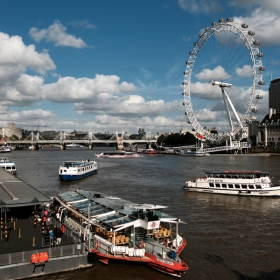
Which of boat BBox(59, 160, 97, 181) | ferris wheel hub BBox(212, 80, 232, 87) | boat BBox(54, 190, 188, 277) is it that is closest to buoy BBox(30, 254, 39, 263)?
boat BBox(54, 190, 188, 277)

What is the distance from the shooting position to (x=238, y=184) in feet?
105

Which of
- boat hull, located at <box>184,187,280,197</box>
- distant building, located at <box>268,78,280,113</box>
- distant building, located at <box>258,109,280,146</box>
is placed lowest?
boat hull, located at <box>184,187,280,197</box>

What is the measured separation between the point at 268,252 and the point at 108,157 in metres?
83.5

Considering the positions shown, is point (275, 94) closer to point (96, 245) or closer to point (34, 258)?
point (96, 245)

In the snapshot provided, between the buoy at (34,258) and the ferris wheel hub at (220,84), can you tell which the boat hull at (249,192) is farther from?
the ferris wheel hub at (220,84)

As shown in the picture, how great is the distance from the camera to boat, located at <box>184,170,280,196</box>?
31.1 m

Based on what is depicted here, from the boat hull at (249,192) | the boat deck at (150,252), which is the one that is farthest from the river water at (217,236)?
the boat hull at (249,192)

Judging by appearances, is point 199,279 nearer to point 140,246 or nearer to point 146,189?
point 140,246

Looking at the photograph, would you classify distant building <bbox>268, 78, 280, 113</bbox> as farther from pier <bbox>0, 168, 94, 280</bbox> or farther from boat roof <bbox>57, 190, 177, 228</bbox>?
pier <bbox>0, 168, 94, 280</bbox>

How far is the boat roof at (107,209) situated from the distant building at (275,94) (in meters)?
154

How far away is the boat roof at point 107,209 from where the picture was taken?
48.6 feet

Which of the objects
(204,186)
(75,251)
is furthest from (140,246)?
(204,186)

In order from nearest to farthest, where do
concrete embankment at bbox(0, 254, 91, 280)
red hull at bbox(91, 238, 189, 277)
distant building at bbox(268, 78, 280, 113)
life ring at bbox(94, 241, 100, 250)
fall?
1. concrete embankment at bbox(0, 254, 91, 280)
2. red hull at bbox(91, 238, 189, 277)
3. life ring at bbox(94, 241, 100, 250)
4. distant building at bbox(268, 78, 280, 113)

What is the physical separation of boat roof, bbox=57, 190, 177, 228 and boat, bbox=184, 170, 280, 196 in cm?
1611
